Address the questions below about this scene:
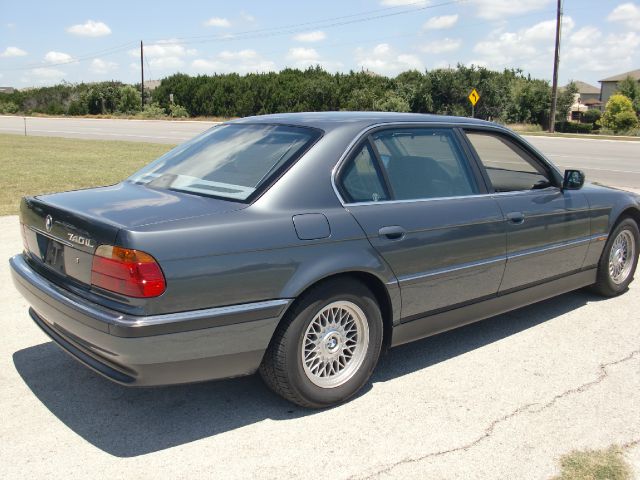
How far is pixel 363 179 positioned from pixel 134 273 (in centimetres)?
143

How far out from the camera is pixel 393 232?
139 inches

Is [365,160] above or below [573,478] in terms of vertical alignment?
above

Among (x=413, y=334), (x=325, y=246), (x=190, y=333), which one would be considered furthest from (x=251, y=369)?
(x=413, y=334)

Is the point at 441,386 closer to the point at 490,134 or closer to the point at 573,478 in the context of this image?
the point at 573,478

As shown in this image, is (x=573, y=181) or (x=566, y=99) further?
(x=566, y=99)

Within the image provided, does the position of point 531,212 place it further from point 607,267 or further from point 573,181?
point 607,267

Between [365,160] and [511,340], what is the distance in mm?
1863

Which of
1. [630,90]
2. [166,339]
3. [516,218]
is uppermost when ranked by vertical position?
[630,90]

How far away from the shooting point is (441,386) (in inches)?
148

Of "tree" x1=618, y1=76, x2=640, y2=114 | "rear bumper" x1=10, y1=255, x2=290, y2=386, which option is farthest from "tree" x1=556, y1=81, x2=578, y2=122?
"rear bumper" x1=10, y1=255, x2=290, y2=386

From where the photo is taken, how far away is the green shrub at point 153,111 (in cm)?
5459

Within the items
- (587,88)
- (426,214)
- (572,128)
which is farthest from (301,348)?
(587,88)

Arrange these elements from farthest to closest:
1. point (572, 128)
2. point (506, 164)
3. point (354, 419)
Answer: point (572, 128), point (506, 164), point (354, 419)

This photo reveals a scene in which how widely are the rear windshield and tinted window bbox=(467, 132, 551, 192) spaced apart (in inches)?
55.2
